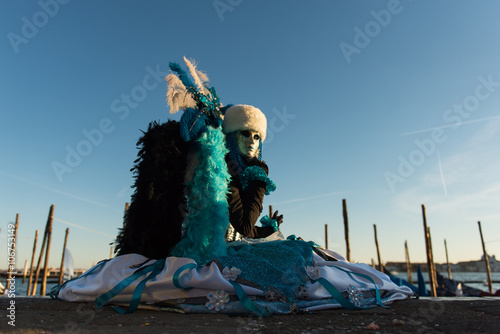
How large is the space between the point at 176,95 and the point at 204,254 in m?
1.43

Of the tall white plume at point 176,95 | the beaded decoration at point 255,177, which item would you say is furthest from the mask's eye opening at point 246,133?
the tall white plume at point 176,95

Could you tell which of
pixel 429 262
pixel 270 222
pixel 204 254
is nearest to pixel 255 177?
pixel 270 222

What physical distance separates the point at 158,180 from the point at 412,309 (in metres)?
1.86

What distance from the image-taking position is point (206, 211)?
2.23m

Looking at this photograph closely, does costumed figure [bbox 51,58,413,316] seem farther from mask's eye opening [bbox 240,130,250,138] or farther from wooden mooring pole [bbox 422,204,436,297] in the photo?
wooden mooring pole [bbox 422,204,436,297]

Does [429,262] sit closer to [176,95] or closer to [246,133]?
[246,133]

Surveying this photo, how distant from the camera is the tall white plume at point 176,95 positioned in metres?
2.78

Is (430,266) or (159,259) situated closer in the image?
(159,259)

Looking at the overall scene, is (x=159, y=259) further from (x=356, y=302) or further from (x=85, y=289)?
(x=356, y=302)

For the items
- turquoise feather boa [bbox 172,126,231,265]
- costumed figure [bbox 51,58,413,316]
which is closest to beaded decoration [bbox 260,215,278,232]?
costumed figure [bbox 51,58,413,316]

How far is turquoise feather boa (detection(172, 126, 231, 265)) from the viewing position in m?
2.18

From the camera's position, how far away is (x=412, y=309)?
77.9 inches

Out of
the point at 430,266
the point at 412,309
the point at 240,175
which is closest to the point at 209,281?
the point at 240,175

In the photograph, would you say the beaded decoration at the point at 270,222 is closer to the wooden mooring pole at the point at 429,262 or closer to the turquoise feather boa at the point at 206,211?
the turquoise feather boa at the point at 206,211
